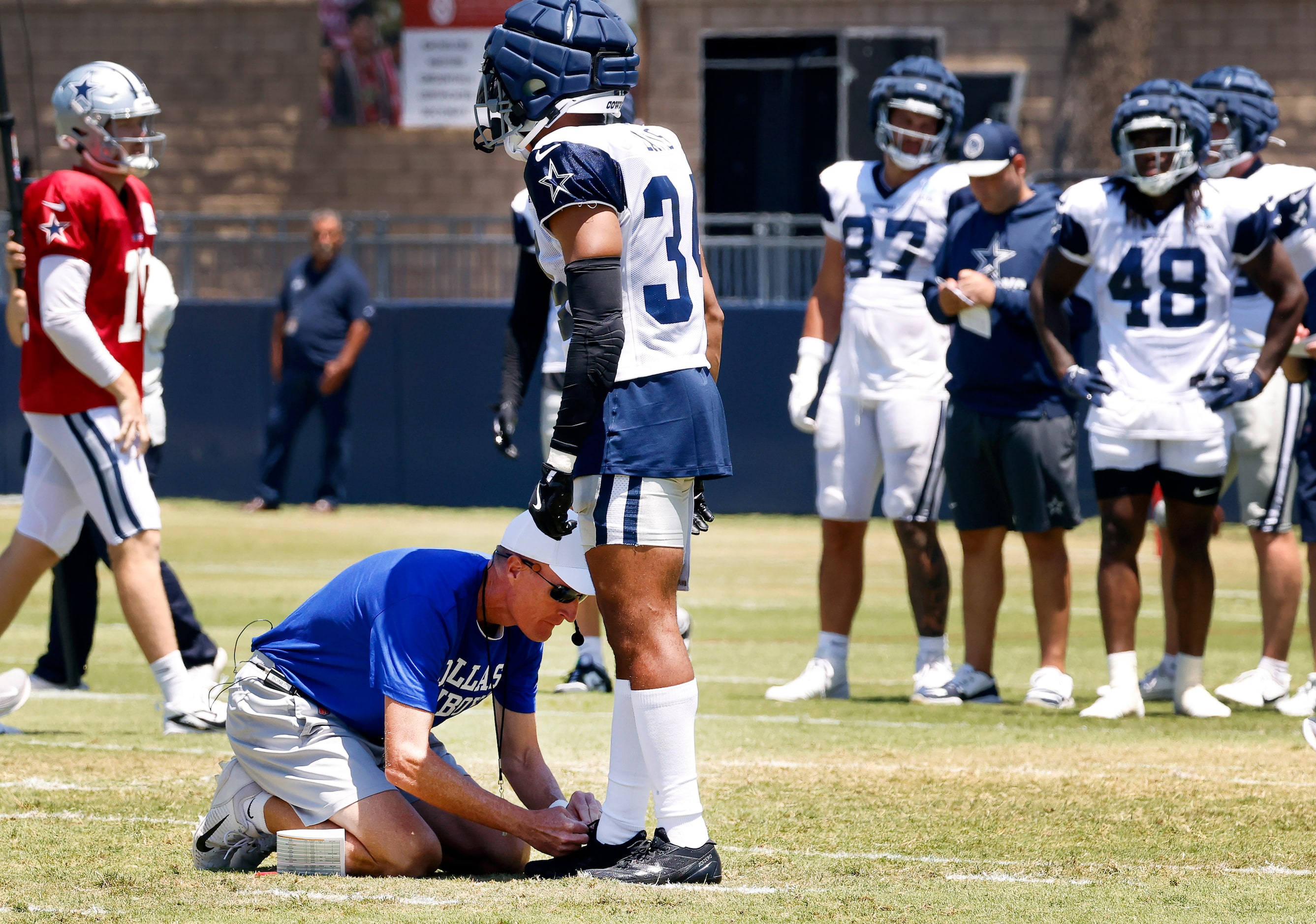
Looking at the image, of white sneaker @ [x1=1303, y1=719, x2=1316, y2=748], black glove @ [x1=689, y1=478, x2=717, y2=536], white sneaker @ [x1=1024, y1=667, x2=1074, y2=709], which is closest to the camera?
black glove @ [x1=689, y1=478, x2=717, y2=536]

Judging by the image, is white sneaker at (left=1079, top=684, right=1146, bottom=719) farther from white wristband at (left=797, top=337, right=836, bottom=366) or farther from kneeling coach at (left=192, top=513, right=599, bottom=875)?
kneeling coach at (left=192, top=513, right=599, bottom=875)

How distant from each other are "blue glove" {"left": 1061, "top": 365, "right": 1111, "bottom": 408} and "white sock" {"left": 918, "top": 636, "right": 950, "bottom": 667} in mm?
1288

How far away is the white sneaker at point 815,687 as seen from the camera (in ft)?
25.0

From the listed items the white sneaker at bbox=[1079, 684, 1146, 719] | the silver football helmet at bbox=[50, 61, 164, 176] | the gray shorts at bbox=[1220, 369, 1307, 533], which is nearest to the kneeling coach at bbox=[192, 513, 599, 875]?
the silver football helmet at bbox=[50, 61, 164, 176]

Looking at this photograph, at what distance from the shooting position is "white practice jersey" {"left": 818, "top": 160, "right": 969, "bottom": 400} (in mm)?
7723

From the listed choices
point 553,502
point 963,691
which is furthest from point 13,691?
point 963,691

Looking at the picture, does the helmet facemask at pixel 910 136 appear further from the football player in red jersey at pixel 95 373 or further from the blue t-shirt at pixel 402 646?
the blue t-shirt at pixel 402 646

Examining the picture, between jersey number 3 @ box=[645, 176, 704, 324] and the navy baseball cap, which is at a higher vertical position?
the navy baseball cap

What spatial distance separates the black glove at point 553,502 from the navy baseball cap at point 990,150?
385cm

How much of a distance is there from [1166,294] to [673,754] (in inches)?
140

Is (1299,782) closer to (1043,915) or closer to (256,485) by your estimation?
(1043,915)

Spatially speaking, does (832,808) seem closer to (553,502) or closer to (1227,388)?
(553,502)

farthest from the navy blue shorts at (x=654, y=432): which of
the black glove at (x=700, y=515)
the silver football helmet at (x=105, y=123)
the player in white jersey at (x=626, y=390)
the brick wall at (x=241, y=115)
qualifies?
the brick wall at (x=241, y=115)

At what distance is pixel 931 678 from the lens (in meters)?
7.62
